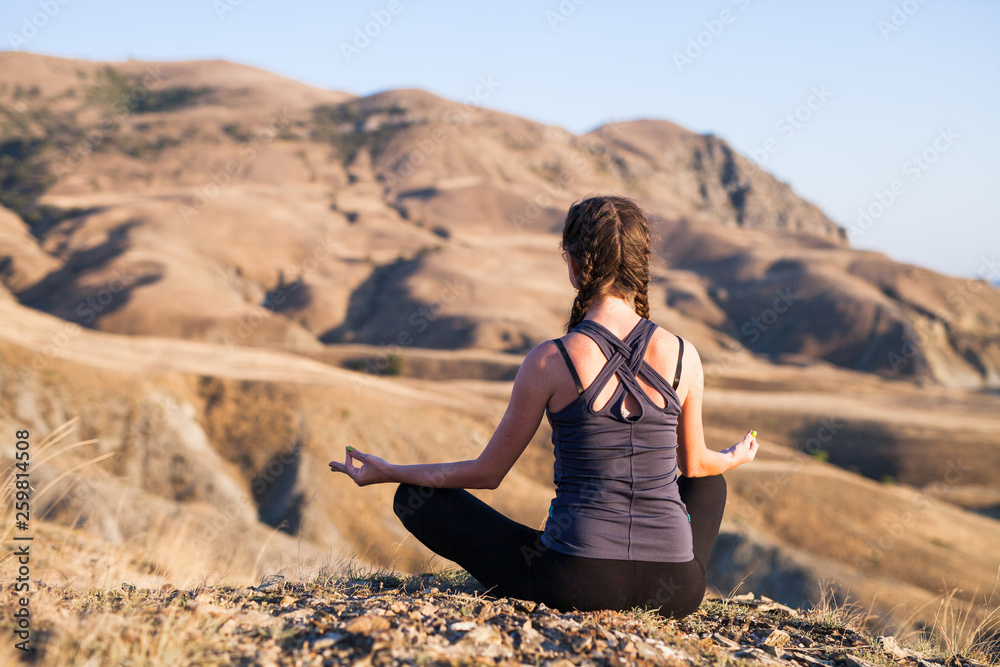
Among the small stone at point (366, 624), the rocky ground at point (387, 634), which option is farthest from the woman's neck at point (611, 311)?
the small stone at point (366, 624)

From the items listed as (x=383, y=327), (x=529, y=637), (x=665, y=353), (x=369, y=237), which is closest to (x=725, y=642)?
(x=529, y=637)

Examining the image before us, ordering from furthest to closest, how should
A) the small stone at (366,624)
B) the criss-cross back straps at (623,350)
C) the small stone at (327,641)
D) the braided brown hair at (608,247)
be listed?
the braided brown hair at (608,247)
the criss-cross back straps at (623,350)
the small stone at (366,624)
the small stone at (327,641)

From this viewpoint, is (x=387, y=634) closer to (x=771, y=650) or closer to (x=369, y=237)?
(x=771, y=650)

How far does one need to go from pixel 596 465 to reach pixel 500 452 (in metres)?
0.36

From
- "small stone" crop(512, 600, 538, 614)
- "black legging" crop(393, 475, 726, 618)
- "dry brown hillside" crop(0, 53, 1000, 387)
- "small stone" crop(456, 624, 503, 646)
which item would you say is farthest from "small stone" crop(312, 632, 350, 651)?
"dry brown hillside" crop(0, 53, 1000, 387)

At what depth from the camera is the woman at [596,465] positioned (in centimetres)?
251

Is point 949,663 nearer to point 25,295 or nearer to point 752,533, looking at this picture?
point 752,533

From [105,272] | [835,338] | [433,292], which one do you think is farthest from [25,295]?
[835,338]

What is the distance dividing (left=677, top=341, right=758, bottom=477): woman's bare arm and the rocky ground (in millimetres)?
664

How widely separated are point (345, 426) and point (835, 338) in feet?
171

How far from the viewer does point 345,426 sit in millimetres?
22375

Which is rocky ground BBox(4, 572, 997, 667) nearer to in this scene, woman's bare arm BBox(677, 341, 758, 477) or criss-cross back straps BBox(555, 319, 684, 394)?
woman's bare arm BBox(677, 341, 758, 477)

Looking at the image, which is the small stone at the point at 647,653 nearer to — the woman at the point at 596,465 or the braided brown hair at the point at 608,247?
the woman at the point at 596,465

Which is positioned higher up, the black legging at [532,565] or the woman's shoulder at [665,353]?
the woman's shoulder at [665,353]
